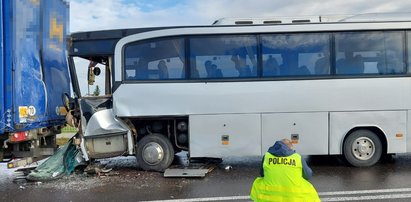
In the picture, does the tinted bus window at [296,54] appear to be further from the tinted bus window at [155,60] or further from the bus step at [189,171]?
the bus step at [189,171]

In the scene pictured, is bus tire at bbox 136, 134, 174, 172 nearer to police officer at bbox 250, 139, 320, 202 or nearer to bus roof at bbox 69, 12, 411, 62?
bus roof at bbox 69, 12, 411, 62

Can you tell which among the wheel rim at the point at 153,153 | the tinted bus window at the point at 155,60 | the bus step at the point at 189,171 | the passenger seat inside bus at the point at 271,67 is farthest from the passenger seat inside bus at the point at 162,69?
the passenger seat inside bus at the point at 271,67

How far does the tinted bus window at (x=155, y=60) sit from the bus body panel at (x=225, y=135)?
1102mm

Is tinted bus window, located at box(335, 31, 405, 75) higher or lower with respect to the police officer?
higher

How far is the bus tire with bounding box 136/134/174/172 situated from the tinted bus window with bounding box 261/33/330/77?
2.69 metres

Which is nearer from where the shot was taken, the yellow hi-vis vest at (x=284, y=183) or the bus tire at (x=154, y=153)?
the yellow hi-vis vest at (x=284, y=183)

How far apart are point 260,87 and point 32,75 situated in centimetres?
456

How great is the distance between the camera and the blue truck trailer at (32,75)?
308 inches

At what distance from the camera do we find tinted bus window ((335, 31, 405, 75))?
9.63 meters

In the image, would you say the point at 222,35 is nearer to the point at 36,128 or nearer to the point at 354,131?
the point at 354,131

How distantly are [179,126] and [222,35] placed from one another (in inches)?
85.1

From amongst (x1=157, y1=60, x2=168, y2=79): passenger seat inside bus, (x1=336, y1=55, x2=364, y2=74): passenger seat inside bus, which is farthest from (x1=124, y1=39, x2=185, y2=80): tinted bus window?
(x1=336, y1=55, x2=364, y2=74): passenger seat inside bus

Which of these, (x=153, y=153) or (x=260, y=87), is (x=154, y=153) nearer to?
(x=153, y=153)

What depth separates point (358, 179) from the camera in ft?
A: 28.1
